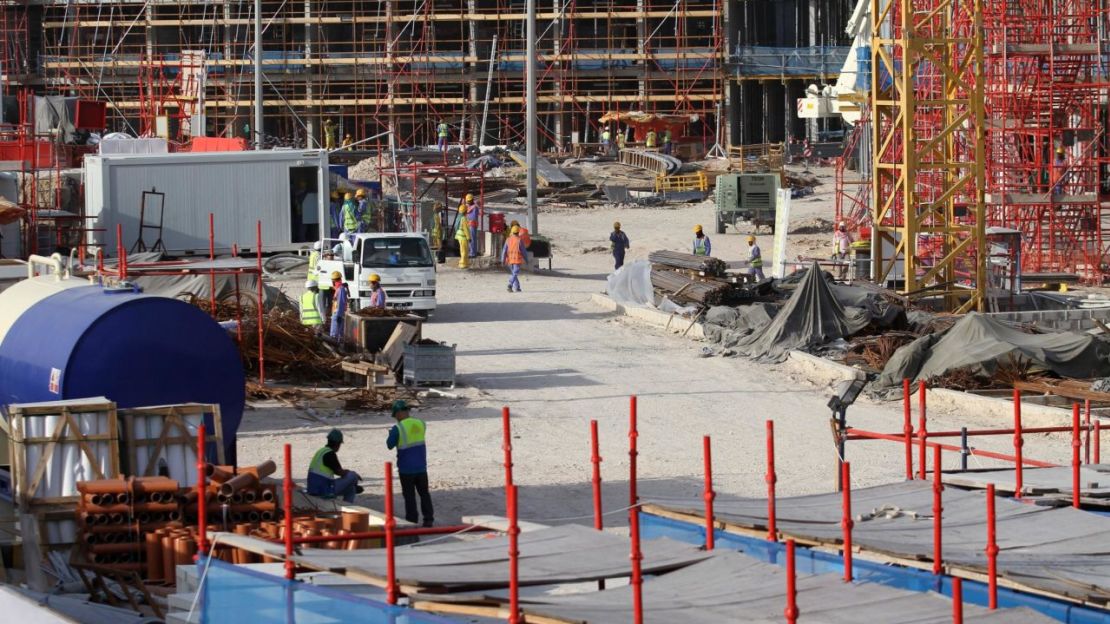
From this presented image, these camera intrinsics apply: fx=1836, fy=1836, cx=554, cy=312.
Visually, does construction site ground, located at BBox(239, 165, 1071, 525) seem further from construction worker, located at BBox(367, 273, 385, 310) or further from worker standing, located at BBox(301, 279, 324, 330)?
worker standing, located at BBox(301, 279, 324, 330)

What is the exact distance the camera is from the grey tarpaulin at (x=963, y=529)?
1165 centimetres

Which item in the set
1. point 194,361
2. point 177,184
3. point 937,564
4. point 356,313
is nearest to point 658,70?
point 177,184

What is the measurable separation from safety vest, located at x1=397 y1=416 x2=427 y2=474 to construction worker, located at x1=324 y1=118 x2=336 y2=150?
4934 centimetres

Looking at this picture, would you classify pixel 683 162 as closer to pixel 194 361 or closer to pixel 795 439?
pixel 795 439

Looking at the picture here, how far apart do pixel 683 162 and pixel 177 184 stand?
3111cm

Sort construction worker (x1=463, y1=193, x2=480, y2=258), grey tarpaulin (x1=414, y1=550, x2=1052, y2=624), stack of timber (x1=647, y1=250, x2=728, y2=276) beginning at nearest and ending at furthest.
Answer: grey tarpaulin (x1=414, y1=550, x2=1052, y2=624), stack of timber (x1=647, y1=250, x2=728, y2=276), construction worker (x1=463, y1=193, x2=480, y2=258)

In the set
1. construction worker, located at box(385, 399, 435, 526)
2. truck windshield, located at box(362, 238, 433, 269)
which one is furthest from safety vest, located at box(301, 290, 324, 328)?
construction worker, located at box(385, 399, 435, 526)

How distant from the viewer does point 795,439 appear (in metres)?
22.3

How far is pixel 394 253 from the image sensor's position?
1253 inches

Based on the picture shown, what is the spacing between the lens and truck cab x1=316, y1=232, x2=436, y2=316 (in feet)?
103

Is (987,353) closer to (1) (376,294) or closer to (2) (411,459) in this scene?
(1) (376,294)

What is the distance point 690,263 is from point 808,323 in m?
5.36

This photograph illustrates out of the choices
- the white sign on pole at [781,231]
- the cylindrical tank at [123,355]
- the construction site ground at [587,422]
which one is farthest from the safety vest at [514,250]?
the cylindrical tank at [123,355]

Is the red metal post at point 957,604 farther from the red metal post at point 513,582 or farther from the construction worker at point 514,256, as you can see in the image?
the construction worker at point 514,256
